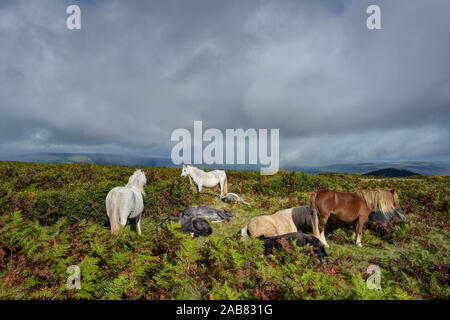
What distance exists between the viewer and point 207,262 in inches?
169

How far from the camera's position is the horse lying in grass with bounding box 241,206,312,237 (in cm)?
634

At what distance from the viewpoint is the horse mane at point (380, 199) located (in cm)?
684

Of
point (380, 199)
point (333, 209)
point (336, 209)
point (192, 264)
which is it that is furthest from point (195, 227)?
point (380, 199)

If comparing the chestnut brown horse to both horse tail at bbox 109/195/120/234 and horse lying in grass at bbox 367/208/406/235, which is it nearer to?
horse lying in grass at bbox 367/208/406/235

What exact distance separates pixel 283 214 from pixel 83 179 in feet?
43.7

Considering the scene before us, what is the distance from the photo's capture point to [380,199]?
22.4 ft

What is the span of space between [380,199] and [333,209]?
2.31 metres

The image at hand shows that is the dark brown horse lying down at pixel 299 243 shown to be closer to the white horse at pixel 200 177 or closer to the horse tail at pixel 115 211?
the horse tail at pixel 115 211

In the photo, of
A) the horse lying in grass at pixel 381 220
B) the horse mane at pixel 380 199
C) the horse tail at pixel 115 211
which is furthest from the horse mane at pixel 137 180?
the horse lying in grass at pixel 381 220

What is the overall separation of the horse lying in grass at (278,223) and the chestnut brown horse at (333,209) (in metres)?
0.62

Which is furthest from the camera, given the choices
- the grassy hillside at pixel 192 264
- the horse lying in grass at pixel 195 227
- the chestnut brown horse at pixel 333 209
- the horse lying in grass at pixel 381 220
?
the horse lying in grass at pixel 195 227

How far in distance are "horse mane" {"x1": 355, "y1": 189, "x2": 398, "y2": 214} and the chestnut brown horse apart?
742 mm

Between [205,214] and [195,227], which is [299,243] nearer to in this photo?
[195,227]
